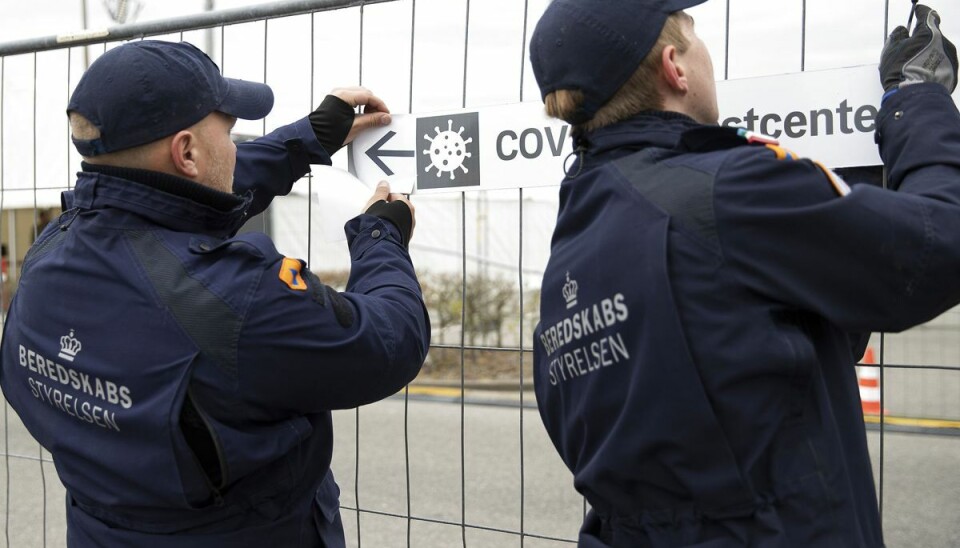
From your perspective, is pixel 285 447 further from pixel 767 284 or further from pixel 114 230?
pixel 767 284

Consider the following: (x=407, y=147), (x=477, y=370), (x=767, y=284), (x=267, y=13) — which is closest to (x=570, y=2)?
(x=767, y=284)

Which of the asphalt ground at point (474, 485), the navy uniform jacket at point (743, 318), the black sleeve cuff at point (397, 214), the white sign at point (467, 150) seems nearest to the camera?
the navy uniform jacket at point (743, 318)

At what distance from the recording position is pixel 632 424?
1503mm

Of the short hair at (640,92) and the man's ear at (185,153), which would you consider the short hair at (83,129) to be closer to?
the man's ear at (185,153)

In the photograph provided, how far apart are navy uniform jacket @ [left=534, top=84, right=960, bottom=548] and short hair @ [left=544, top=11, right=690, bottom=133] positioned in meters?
0.06

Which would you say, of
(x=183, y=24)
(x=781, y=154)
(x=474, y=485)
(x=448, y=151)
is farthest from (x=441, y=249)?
(x=781, y=154)

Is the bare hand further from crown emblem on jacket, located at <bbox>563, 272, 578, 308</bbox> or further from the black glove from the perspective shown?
the black glove

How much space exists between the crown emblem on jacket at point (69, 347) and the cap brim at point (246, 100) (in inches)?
22.4

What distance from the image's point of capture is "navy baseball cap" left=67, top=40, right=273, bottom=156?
1.86m

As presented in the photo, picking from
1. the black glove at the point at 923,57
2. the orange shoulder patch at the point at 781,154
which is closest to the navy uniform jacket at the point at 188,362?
the orange shoulder patch at the point at 781,154

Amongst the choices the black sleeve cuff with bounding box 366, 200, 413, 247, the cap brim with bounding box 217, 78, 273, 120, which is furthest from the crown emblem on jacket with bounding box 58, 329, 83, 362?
the black sleeve cuff with bounding box 366, 200, 413, 247

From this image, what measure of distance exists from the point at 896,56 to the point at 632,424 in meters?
0.89

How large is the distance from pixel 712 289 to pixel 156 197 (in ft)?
3.65

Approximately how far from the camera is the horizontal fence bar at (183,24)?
2.64 meters
